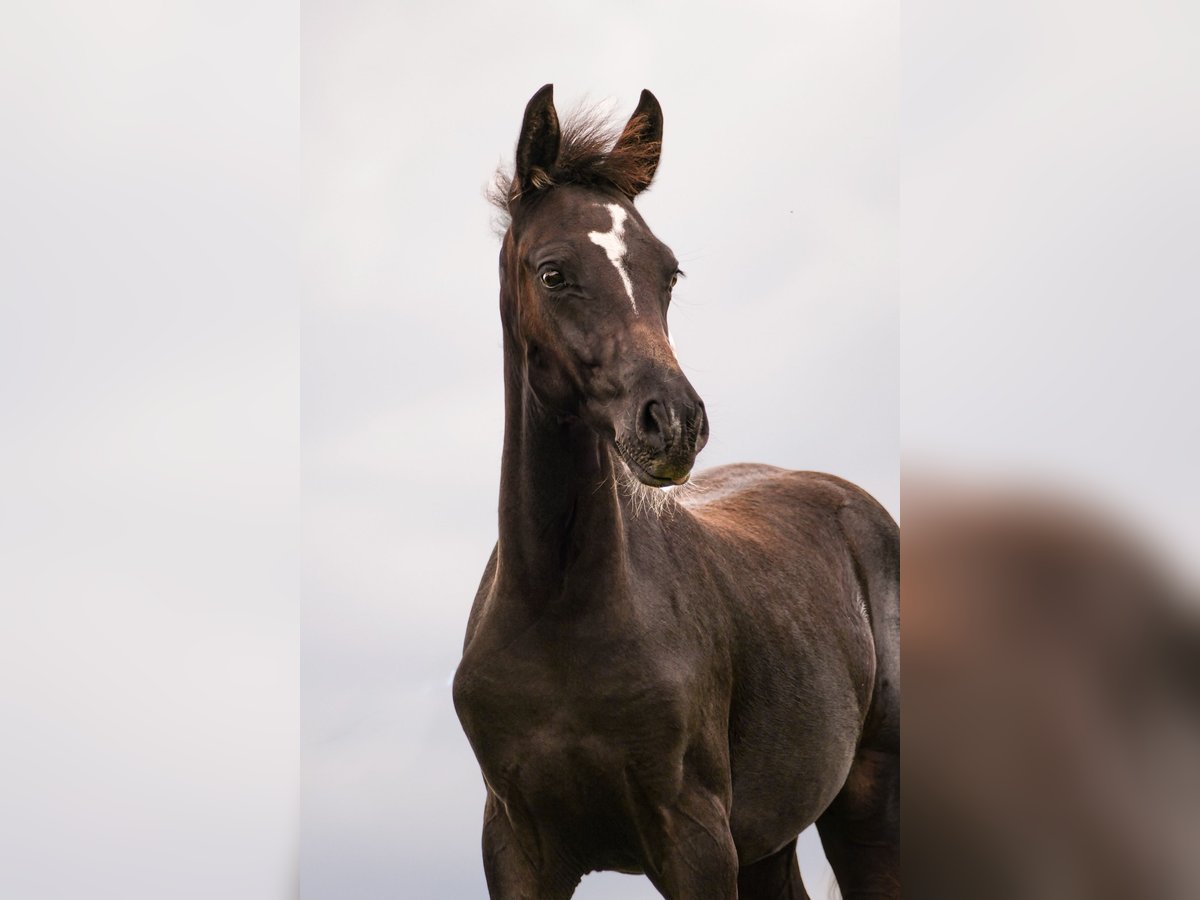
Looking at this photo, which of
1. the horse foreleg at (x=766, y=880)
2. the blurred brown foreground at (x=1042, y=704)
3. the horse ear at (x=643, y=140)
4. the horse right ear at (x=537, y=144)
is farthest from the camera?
the horse foreleg at (x=766, y=880)

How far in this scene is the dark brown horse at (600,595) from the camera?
157 centimetres

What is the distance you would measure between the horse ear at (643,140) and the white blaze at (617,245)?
6.9 inches

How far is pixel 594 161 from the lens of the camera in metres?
1.72

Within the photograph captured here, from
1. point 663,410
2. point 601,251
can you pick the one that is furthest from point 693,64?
point 663,410

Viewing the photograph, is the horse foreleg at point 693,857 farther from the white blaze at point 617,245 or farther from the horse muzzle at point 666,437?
the white blaze at point 617,245

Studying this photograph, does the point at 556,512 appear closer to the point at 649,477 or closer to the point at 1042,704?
the point at 649,477

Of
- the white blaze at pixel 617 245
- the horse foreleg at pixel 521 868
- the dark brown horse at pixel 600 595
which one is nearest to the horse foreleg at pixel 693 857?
the dark brown horse at pixel 600 595

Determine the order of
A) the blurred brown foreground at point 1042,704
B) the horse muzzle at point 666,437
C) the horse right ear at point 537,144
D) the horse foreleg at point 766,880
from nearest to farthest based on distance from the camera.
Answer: the blurred brown foreground at point 1042,704 < the horse muzzle at point 666,437 < the horse right ear at point 537,144 < the horse foreleg at point 766,880

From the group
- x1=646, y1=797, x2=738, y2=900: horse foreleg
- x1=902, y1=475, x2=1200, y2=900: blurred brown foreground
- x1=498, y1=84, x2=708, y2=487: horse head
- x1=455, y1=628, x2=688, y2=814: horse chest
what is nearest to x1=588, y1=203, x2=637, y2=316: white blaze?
x1=498, y1=84, x2=708, y2=487: horse head

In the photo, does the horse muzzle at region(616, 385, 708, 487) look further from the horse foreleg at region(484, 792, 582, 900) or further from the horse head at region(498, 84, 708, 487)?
the horse foreleg at region(484, 792, 582, 900)

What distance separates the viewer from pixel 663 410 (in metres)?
1.44

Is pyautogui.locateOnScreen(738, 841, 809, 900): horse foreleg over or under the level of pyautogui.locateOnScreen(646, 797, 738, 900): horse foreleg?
under

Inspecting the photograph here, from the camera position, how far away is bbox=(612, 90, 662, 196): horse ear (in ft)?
5.84

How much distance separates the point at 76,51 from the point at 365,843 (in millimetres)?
1810
